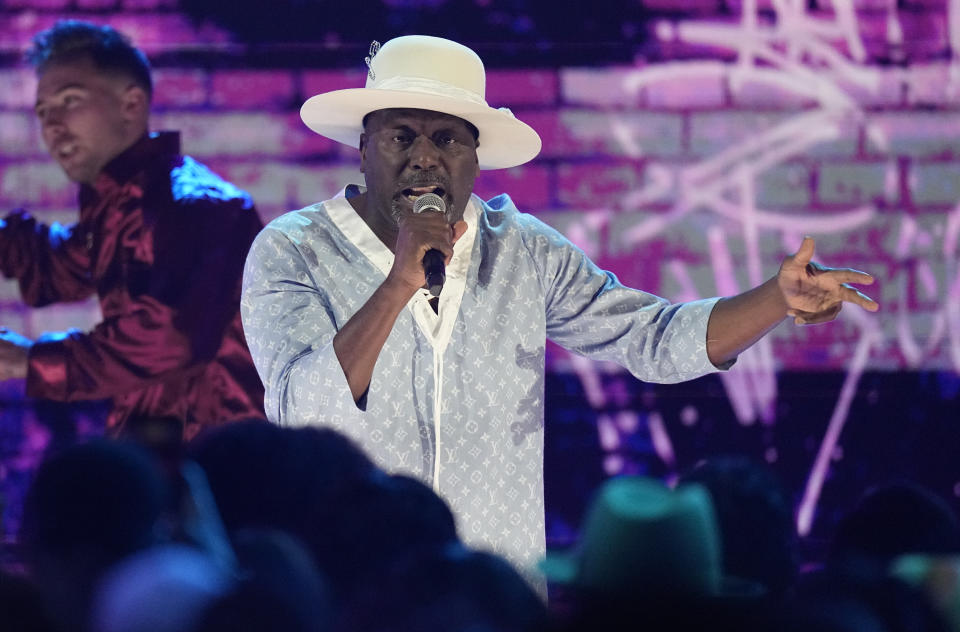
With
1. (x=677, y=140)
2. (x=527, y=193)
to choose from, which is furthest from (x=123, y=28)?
(x=677, y=140)

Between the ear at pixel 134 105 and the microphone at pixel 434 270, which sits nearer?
the microphone at pixel 434 270

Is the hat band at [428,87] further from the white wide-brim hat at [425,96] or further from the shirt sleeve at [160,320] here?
the shirt sleeve at [160,320]

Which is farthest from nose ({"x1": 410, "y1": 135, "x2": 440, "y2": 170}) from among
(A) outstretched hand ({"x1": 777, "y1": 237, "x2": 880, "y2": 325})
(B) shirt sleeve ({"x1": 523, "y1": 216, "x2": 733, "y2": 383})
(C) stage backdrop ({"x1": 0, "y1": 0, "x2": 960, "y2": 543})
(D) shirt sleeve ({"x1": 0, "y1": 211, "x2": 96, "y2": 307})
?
(D) shirt sleeve ({"x1": 0, "y1": 211, "x2": 96, "y2": 307})

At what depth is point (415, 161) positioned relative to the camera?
275 cm

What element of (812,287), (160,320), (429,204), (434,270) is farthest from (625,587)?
(160,320)

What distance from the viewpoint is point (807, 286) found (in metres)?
2.53

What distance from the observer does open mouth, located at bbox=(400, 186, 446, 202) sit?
2.73 m

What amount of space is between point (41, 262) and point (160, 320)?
68 cm

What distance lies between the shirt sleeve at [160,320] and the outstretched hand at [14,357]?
2 centimetres

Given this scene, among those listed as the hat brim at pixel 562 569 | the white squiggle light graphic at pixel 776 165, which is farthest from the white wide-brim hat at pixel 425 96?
the white squiggle light graphic at pixel 776 165

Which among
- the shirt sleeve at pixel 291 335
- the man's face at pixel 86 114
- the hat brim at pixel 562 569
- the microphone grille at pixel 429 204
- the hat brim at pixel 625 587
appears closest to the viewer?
the hat brim at pixel 625 587

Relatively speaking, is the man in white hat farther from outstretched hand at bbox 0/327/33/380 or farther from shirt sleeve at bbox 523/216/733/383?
Answer: outstretched hand at bbox 0/327/33/380

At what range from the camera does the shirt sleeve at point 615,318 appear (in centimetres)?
273

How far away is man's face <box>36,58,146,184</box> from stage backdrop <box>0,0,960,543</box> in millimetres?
238
